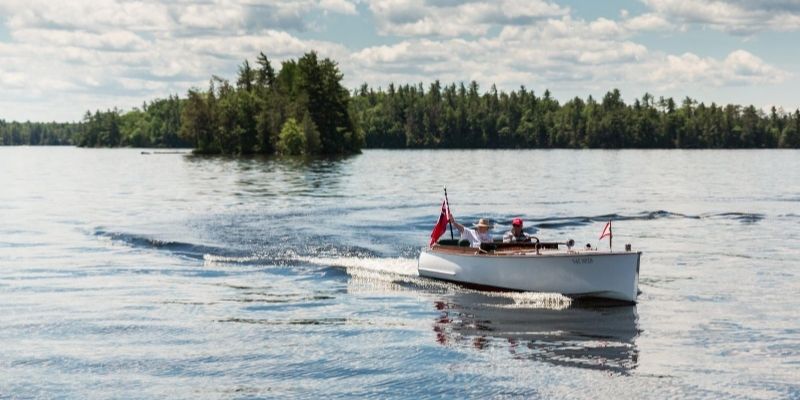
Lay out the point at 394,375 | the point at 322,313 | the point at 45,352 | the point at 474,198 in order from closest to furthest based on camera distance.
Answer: the point at 394,375, the point at 45,352, the point at 322,313, the point at 474,198

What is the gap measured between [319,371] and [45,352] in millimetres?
6346

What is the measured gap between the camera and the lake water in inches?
733

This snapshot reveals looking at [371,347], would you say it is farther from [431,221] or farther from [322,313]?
[431,221]

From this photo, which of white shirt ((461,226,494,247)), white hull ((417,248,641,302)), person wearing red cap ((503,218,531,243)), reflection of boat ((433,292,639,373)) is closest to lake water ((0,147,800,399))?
reflection of boat ((433,292,639,373))

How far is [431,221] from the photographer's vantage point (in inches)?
1981

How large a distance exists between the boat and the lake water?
0.46 metres

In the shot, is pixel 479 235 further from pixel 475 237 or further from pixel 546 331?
pixel 546 331

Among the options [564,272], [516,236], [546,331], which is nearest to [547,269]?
[564,272]

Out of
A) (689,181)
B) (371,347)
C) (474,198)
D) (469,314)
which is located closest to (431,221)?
(474,198)

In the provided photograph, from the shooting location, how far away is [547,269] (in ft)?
88.0

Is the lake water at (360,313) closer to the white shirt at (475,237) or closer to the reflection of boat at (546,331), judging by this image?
the reflection of boat at (546,331)

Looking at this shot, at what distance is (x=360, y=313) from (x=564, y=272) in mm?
5825

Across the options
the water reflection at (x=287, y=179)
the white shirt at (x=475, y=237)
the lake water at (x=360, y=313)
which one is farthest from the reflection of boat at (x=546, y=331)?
the water reflection at (x=287, y=179)

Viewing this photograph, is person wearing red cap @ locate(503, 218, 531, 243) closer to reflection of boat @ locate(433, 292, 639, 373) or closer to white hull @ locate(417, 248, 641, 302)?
white hull @ locate(417, 248, 641, 302)
